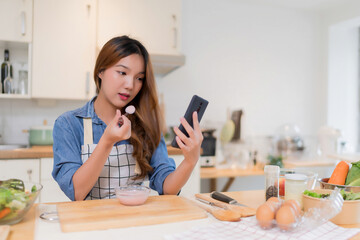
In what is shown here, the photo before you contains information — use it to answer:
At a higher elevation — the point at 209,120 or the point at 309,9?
the point at 309,9

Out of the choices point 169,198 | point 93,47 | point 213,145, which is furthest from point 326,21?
point 169,198

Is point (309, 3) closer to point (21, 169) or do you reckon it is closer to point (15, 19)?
point (15, 19)

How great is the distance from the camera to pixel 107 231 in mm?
883

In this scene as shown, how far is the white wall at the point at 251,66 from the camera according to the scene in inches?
132

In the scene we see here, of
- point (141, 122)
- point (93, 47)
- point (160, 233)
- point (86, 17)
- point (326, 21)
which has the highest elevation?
point (326, 21)

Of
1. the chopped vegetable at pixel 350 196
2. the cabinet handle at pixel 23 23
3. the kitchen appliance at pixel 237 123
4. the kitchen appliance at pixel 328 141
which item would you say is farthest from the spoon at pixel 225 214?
the kitchen appliance at pixel 328 141

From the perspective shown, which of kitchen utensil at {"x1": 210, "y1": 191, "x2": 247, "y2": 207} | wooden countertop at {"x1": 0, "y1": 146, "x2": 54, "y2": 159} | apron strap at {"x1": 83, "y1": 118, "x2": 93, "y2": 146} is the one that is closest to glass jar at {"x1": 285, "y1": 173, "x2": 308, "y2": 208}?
kitchen utensil at {"x1": 210, "y1": 191, "x2": 247, "y2": 207}

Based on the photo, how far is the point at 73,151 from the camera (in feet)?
4.36

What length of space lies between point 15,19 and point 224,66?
192 cm

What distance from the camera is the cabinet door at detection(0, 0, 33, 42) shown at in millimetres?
2551

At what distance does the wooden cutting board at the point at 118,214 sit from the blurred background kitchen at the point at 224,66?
1.56 metres

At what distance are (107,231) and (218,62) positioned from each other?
9.10 feet

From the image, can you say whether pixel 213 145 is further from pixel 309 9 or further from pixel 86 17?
pixel 309 9

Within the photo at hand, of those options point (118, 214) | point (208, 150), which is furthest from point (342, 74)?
point (118, 214)
